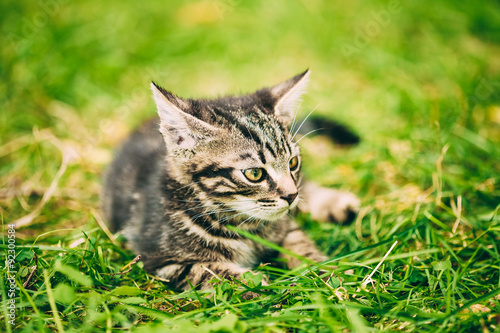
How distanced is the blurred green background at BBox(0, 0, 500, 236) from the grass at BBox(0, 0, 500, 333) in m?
0.02

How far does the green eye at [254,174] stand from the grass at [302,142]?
0.45 meters

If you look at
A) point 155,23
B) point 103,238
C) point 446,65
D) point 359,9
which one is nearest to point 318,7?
point 359,9

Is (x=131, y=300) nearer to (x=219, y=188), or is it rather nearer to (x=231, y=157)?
(x=219, y=188)

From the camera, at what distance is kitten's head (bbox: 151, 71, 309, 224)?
1717 millimetres

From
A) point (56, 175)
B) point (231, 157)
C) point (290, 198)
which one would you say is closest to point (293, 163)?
point (290, 198)

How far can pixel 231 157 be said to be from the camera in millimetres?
1752

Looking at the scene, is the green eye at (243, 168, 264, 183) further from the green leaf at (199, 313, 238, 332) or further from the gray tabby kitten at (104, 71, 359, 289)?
the green leaf at (199, 313, 238, 332)

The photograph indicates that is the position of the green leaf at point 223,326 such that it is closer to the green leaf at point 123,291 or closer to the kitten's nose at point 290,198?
the green leaf at point 123,291

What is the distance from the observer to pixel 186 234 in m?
1.87

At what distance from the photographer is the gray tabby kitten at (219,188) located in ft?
5.68

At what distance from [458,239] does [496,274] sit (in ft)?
0.81

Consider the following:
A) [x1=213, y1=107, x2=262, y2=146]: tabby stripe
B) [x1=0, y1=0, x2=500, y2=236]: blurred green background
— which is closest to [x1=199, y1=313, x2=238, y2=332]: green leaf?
[x1=213, y1=107, x2=262, y2=146]: tabby stripe

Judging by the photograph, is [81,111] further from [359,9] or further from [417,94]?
[359,9]

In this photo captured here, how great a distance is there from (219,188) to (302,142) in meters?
1.35
